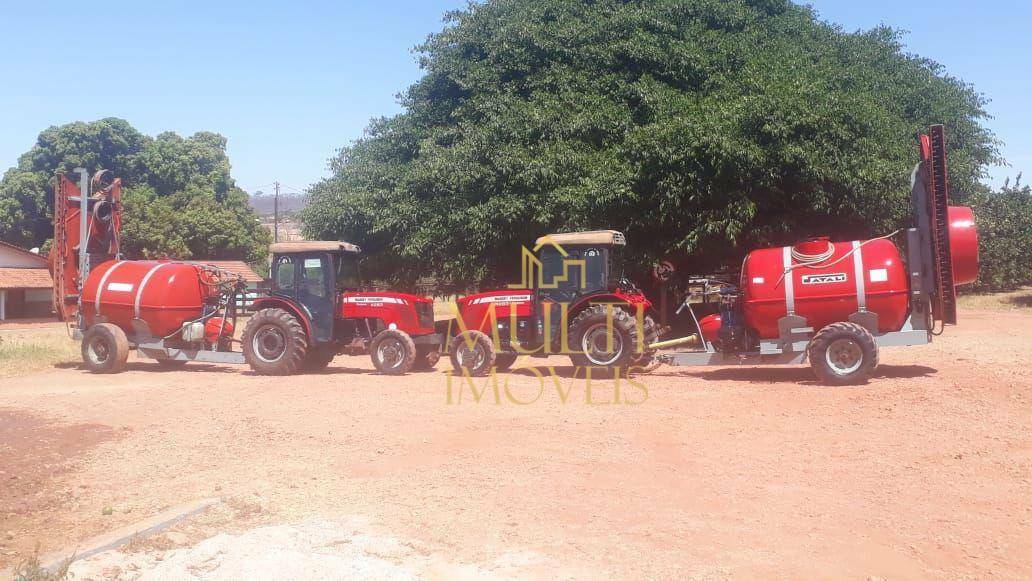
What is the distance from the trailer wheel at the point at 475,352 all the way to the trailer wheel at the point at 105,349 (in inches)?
264

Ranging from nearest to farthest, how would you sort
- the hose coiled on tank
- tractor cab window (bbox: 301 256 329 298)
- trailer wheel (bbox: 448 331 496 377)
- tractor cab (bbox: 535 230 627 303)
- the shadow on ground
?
1. the hose coiled on tank
2. the shadow on ground
3. tractor cab (bbox: 535 230 627 303)
4. trailer wheel (bbox: 448 331 496 377)
5. tractor cab window (bbox: 301 256 329 298)

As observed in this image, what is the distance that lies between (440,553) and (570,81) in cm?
1523

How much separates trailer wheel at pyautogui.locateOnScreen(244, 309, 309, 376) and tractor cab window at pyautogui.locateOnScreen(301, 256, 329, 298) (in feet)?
1.95

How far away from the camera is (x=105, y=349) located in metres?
15.9

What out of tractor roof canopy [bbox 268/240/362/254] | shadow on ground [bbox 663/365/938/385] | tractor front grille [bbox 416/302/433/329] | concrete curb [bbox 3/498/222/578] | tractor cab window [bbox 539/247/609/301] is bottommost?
concrete curb [bbox 3/498/222/578]

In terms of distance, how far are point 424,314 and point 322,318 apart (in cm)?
188

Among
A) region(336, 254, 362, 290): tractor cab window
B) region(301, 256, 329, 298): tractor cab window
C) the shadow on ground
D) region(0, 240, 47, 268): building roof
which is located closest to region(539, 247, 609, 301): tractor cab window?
the shadow on ground

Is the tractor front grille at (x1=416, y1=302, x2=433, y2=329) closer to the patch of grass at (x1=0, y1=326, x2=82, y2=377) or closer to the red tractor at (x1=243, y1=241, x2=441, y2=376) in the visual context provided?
the red tractor at (x1=243, y1=241, x2=441, y2=376)

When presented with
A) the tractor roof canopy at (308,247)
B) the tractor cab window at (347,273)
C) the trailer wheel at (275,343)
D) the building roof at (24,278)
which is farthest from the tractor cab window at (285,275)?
the building roof at (24,278)

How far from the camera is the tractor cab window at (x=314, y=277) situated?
14.7m

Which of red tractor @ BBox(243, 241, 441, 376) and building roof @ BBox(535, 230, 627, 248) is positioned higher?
building roof @ BBox(535, 230, 627, 248)

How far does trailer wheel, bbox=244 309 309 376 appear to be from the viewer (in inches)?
571

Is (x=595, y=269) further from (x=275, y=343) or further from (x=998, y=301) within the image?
(x=998, y=301)

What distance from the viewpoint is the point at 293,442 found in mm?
8898
